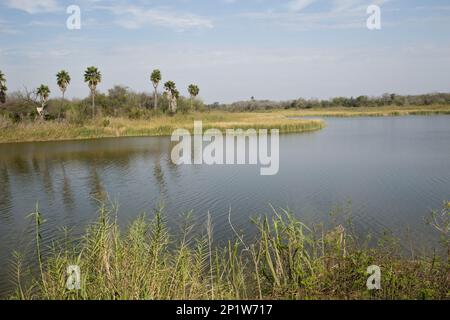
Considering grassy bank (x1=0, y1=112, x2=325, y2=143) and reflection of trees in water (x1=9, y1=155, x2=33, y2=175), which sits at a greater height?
grassy bank (x1=0, y1=112, x2=325, y2=143)

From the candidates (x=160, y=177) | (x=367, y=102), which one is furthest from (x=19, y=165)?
(x=367, y=102)

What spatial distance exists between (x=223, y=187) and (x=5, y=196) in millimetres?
8322

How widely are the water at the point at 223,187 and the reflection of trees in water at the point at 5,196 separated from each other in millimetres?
37

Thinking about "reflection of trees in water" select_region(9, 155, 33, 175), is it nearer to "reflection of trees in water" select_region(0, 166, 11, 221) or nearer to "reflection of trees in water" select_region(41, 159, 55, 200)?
"reflection of trees in water" select_region(0, 166, 11, 221)

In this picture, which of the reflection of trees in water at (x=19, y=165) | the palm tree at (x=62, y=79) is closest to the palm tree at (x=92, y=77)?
the palm tree at (x=62, y=79)

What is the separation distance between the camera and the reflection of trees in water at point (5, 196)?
1155cm

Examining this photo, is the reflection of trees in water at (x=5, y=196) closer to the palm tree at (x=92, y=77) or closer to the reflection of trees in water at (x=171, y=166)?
the reflection of trees in water at (x=171, y=166)

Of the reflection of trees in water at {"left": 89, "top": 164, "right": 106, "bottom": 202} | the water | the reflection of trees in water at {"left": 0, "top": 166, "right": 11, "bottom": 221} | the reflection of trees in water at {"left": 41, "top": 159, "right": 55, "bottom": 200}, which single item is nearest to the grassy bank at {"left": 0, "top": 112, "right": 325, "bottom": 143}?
Result: the water

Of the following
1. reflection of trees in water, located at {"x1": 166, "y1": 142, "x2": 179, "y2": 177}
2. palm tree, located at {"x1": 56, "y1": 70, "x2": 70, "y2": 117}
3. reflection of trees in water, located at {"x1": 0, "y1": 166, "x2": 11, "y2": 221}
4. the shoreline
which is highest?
palm tree, located at {"x1": 56, "y1": 70, "x2": 70, "y2": 117}

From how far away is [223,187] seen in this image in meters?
14.5

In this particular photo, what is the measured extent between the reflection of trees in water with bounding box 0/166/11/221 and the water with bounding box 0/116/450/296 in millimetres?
37

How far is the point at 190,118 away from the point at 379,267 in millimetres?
42598

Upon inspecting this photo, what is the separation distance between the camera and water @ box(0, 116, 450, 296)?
10281 millimetres
